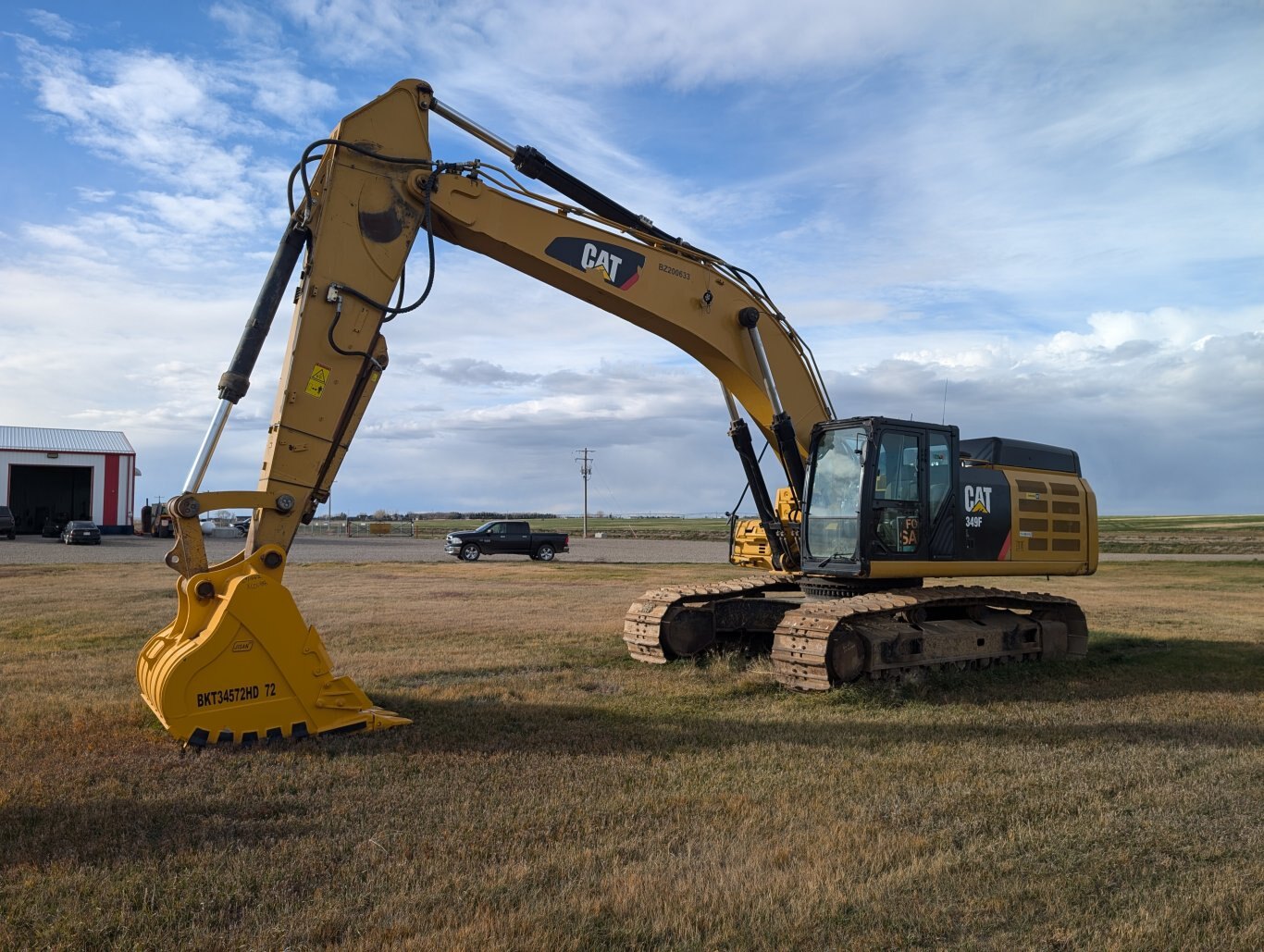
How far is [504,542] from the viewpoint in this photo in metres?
39.5

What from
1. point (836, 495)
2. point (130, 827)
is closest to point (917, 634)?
point (836, 495)

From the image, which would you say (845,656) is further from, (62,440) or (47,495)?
(47,495)

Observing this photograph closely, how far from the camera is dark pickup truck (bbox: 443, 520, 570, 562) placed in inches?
1523

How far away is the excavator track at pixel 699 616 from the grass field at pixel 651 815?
401 mm

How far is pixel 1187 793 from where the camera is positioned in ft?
22.4

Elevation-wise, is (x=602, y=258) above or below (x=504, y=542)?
above

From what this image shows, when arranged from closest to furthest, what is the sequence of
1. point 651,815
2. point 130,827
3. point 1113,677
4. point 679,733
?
point 130,827
point 651,815
point 679,733
point 1113,677

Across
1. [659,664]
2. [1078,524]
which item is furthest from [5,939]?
[1078,524]

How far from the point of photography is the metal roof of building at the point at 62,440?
5509 cm

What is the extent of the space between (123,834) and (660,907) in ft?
10.4

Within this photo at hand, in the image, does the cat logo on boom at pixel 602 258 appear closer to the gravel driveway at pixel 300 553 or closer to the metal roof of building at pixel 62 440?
the gravel driveway at pixel 300 553

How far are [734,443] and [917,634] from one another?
319 centimetres

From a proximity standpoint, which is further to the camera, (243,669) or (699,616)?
(699,616)

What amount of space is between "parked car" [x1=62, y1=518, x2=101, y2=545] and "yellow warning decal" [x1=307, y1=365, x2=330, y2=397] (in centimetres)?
4387
